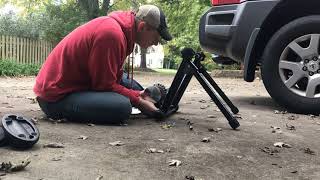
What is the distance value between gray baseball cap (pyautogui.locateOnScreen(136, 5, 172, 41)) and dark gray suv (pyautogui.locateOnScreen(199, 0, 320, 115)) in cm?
166

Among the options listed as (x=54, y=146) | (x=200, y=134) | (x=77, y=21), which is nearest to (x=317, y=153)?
(x=200, y=134)

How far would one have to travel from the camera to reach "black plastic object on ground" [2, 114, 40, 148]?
3.57 meters

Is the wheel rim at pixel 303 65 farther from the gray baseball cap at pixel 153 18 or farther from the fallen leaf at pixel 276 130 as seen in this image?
the gray baseball cap at pixel 153 18

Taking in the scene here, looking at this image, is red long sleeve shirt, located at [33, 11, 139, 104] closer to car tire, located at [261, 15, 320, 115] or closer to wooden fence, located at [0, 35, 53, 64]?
car tire, located at [261, 15, 320, 115]

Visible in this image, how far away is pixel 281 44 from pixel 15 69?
13460mm

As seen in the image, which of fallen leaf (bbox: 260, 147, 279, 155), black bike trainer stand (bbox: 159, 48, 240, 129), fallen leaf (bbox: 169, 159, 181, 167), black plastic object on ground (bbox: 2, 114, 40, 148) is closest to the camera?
fallen leaf (bbox: 169, 159, 181, 167)

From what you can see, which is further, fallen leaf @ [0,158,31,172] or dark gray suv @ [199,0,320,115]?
dark gray suv @ [199,0,320,115]

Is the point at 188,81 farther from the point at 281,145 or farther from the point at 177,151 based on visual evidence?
the point at 177,151

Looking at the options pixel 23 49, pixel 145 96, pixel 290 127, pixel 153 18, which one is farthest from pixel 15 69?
pixel 290 127

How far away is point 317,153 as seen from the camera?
13.1ft

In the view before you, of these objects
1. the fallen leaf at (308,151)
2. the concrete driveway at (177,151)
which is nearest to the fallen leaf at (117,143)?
the concrete driveway at (177,151)

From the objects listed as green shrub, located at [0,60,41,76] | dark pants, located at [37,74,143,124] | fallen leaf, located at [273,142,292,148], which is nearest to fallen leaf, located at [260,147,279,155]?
fallen leaf, located at [273,142,292,148]

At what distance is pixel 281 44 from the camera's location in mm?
6137

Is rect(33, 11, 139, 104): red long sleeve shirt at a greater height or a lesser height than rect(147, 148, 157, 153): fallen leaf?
greater
